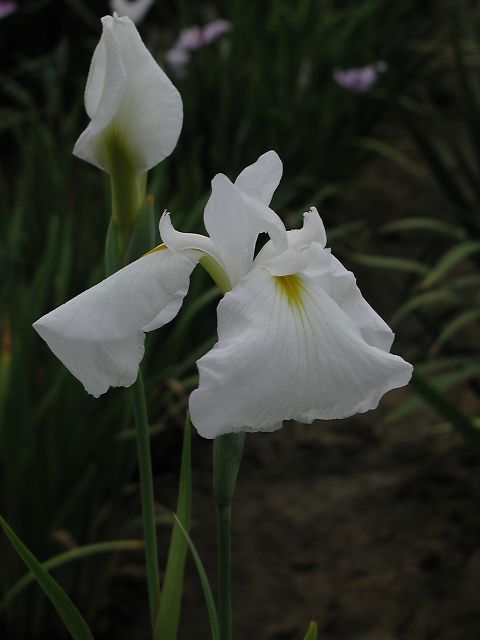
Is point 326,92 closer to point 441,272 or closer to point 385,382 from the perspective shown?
point 441,272

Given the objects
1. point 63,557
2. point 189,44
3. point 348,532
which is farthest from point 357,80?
point 63,557

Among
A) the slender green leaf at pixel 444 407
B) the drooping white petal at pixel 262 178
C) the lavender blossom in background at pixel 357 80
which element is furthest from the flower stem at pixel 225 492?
the lavender blossom in background at pixel 357 80

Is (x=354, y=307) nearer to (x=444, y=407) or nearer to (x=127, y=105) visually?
(x=127, y=105)

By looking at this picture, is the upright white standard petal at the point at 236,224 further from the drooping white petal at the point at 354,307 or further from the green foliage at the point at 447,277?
the green foliage at the point at 447,277

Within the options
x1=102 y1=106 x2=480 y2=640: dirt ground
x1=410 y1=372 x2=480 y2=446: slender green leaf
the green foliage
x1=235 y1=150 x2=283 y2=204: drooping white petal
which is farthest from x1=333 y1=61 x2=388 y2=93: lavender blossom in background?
x1=235 y1=150 x2=283 y2=204: drooping white petal

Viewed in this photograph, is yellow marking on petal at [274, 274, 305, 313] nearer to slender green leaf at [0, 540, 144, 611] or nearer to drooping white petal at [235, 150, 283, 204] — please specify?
drooping white petal at [235, 150, 283, 204]

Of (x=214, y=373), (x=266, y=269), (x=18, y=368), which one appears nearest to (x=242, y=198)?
(x=266, y=269)
